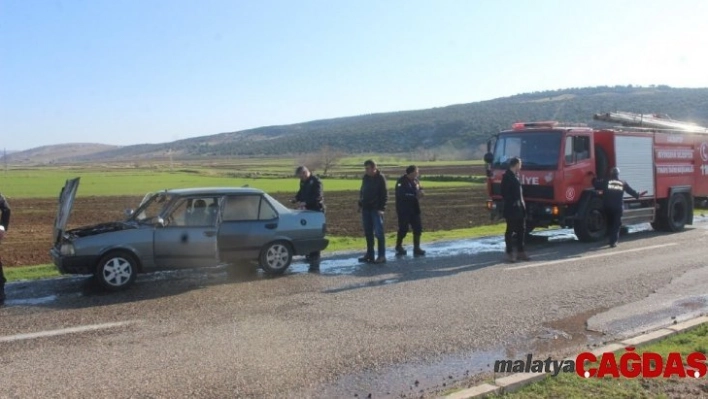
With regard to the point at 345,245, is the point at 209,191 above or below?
above

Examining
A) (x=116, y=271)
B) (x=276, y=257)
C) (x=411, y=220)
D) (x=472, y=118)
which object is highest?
(x=472, y=118)

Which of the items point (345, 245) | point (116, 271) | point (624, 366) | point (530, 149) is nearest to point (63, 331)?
point (116, 271)

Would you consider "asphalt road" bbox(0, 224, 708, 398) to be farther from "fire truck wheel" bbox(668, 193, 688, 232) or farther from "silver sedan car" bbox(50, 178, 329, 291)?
"fire truck wheel" bbox(668, 193, 688, 232)

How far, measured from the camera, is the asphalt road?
548cm

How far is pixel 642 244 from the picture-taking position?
14.4 metres

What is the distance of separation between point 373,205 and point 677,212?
32.1 feet

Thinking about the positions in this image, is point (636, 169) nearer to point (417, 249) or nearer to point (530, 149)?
point (530, 149)

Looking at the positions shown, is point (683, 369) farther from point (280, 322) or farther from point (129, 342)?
point (129, 342)

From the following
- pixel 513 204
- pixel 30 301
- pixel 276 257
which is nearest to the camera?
pixel 30 301

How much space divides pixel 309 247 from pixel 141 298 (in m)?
3.30

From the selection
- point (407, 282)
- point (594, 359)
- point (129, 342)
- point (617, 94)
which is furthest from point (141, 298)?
point (617, 94)

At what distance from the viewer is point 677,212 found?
1738 cm

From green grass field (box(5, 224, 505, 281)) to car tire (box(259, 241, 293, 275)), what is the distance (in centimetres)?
231

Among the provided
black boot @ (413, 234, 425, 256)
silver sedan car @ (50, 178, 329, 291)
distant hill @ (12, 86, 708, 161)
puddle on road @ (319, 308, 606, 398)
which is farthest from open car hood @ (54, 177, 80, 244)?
distant hill @ (12, 86, 708, 161)
